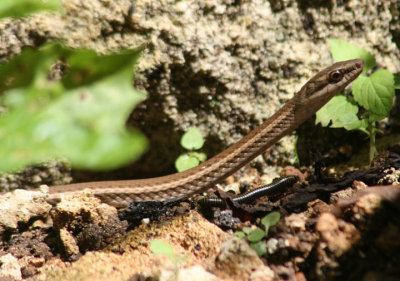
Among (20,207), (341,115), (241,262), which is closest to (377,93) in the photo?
(341,115)

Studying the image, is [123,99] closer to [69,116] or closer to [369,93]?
[69,116]

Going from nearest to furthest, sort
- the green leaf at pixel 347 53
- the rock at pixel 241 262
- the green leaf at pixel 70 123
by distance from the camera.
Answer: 1. the green leaf at pixel 70 123
2. the rock at pixel 241 262
3. the green leaf at pixel 347 53

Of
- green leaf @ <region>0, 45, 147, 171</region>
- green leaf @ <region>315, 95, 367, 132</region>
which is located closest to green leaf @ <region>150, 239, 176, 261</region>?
green leaf @ <region>0, 45, 147, 171</region>

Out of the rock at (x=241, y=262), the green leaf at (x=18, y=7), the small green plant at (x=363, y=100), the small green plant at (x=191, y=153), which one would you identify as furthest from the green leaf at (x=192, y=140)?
the green leaf at (x=18, y=7)

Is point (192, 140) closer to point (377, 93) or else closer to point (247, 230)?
point (247, 230)

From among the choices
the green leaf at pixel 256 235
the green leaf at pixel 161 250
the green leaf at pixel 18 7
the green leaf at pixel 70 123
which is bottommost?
the green leaf at pixel 256 235

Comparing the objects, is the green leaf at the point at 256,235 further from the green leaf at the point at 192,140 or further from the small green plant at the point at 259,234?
the green leaf at the point at 192,140

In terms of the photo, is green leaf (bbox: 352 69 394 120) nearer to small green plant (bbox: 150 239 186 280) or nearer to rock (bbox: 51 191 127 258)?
small green plant (bbox: 150 239 186 280)

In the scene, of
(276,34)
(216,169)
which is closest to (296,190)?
(216,169)
